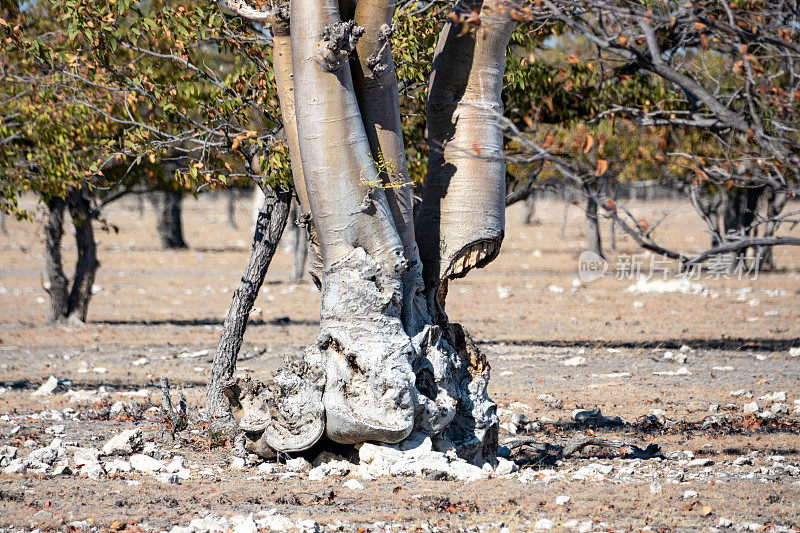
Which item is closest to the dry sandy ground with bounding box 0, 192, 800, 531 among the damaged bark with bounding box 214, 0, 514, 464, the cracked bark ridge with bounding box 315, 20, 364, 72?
the damaged bark with bounding box 214, 0, 514, 464

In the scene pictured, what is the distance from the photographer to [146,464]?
5781 millimetres

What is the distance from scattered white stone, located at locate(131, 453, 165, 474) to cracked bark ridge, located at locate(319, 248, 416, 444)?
1.30 meters

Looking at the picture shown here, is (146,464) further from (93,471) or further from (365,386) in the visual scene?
(365,386)

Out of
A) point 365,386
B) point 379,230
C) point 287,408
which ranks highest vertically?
point 379,230

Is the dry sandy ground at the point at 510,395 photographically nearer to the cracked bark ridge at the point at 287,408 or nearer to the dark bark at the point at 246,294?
the cracked bark ridge at the point at 287,408

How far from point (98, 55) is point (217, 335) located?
7.17 metres

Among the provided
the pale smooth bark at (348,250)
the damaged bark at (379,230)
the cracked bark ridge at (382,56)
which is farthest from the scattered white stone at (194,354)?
the cracked bark ridge at (382,56)

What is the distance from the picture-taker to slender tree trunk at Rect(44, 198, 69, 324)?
1442 centimetres

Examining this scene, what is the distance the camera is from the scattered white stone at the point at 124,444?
621 centimetres

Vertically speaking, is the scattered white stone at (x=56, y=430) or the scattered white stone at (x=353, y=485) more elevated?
the scattered white stone at (x=353, y=485)

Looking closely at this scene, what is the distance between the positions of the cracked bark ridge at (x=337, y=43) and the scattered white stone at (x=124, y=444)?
3.19 meters

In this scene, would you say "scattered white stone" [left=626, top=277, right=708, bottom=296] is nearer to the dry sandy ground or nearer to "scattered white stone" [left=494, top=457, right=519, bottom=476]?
the dry sandy ground

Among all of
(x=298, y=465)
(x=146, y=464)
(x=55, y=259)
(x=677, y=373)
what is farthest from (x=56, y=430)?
(x=55, y=259)

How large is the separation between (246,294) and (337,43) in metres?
3.08
